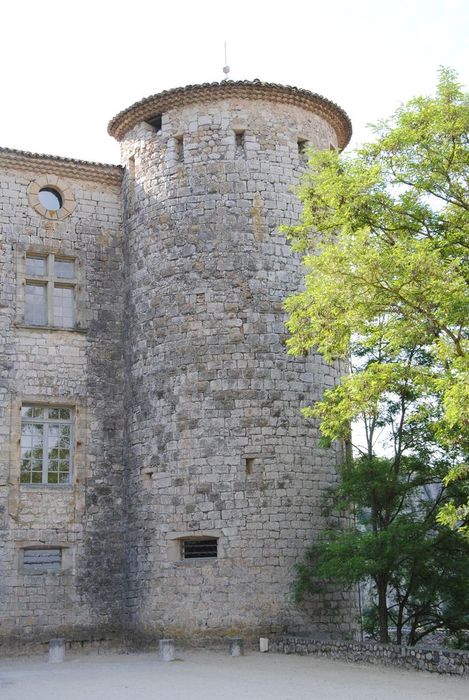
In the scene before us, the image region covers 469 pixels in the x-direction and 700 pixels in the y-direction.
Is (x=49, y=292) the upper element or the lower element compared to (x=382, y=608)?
upper

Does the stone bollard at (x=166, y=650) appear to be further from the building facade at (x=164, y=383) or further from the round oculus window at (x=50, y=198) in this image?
the round oculus window at (x=50, y=198)

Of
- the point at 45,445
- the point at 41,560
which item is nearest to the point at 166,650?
the point at 41,560

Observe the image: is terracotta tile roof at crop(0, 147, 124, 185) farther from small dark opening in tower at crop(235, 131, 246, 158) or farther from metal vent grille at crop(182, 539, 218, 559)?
metal vent grille at crop(182, 539, 218, 559)

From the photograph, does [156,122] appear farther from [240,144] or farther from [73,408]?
[73,408]

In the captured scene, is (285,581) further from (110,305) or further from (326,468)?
(110,305)

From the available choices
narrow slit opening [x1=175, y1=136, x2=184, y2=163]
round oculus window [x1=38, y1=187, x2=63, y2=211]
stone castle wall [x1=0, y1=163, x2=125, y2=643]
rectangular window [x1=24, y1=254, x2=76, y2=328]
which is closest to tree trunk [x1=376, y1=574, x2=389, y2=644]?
stone castle wall [x1=0, y1=163, x2=125, y2=643]

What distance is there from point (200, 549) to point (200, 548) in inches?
0.7

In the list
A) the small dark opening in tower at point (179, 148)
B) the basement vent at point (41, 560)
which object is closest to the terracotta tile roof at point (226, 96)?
the small dark opening in tower at point (179, 148)

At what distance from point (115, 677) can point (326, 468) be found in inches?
224

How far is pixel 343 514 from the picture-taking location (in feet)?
57.2

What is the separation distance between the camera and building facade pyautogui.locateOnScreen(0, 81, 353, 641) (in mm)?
16594

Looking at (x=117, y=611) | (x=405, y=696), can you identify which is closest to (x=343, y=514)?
(x=117, y=611)

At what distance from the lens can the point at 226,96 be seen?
723 inches

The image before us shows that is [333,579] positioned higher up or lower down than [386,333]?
lower down
